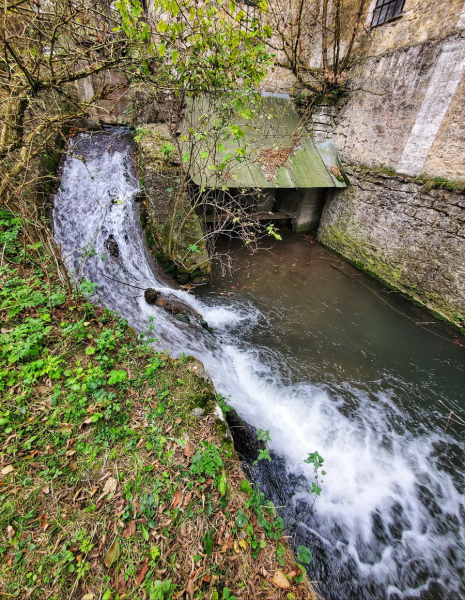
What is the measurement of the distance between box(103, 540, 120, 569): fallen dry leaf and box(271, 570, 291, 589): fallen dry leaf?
3.49ft

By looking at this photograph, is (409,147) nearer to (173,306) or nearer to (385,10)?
(385,10)

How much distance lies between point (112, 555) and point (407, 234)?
23.6 feet

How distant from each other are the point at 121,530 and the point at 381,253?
23.9 feet

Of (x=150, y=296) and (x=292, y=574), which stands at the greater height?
(x=292, y=574)

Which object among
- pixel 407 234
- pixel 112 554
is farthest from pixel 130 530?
pixel 407 234

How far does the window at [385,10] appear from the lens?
5660mm

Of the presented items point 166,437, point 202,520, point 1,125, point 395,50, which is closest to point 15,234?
point 1,125

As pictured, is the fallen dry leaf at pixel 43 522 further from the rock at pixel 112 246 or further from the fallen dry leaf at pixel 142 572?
the rock at pixel 112 246

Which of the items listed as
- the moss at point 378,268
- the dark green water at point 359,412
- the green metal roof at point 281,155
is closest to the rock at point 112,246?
the dark green water at point 359,412

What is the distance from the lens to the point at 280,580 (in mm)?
1801

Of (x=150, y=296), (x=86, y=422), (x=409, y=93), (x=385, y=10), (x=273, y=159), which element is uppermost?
(x=385, y=10)

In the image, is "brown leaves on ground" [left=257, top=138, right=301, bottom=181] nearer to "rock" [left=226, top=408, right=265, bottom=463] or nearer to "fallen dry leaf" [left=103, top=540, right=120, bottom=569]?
"rock" [left=226, top=408, right=265, bottom=463]

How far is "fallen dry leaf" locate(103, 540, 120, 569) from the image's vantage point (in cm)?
172

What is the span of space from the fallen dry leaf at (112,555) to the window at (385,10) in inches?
381
